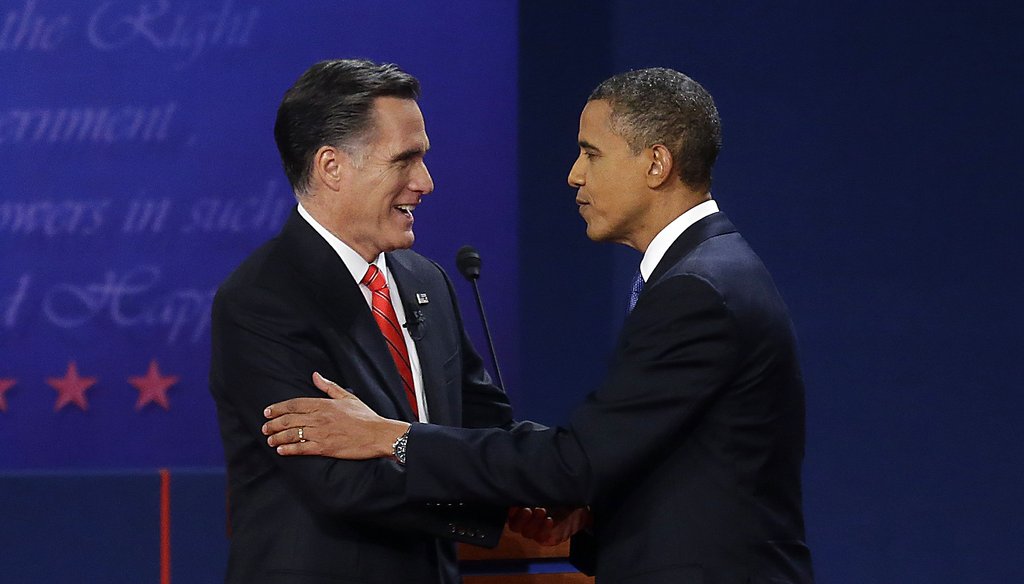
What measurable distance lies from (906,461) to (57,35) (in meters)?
3.03

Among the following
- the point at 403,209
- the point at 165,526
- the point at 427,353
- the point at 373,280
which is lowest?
the point at 165,526

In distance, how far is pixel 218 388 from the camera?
2.01m

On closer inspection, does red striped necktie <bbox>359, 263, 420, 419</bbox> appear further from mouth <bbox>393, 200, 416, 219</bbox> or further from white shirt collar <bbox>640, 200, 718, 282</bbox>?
white shirt collar <bbox>640, 200, 718, 282</bbox>

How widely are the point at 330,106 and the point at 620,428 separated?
0.77 m

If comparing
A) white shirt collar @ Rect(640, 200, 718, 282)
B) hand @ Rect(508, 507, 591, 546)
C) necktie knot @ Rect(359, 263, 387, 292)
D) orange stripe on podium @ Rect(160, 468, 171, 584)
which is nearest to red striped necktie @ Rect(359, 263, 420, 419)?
necktie knot @ Rect(359, 263, 387, 292)

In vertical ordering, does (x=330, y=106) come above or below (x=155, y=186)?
above

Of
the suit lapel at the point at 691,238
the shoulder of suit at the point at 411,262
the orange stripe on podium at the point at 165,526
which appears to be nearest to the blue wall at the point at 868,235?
the orange stripe on podium at the point at 165,526

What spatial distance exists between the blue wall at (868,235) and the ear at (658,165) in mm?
1959

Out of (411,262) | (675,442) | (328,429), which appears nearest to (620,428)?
(675,442)

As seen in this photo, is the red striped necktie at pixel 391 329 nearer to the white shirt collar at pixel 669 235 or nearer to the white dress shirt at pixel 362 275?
the white dress shirt at pixel 362 275

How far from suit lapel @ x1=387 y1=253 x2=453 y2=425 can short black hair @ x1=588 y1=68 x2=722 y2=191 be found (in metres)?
0.46

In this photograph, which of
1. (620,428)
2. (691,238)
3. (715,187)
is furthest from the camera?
(715,187)

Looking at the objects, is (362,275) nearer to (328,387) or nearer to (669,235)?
(328,387)

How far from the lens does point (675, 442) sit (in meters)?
1.88
